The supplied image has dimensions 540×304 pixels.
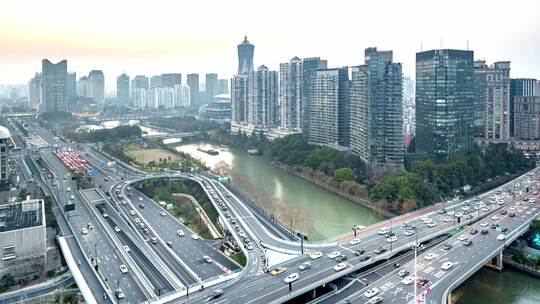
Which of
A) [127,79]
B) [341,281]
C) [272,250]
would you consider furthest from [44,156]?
[127,79]

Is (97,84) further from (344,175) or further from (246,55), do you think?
(344,175)

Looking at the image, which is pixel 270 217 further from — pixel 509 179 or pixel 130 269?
pixel 509 179

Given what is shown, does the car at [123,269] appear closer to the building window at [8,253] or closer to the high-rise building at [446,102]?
the building window at [8,253]

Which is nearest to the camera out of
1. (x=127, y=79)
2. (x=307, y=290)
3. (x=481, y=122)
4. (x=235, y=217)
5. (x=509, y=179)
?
(x=307, y=290)

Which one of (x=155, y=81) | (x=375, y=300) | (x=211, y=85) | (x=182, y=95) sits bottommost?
(x=375, y=300)

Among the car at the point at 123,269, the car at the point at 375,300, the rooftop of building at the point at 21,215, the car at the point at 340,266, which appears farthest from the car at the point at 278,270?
the rooftop of building at the point at 21,215

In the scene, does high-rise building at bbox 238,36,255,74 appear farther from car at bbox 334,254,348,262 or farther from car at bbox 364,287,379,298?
car at bbox 364,287,379,298

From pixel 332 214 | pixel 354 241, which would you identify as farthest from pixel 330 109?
pixel 354 241
